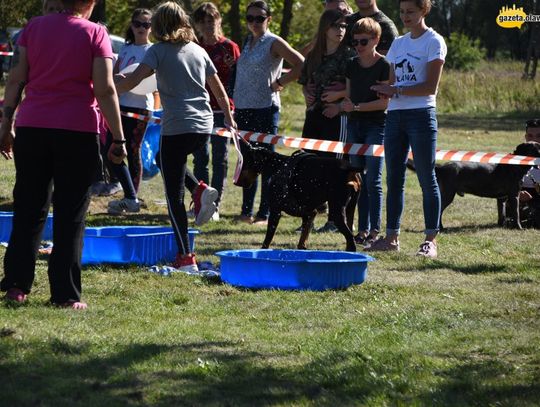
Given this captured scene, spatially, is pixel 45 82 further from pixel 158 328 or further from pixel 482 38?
pixel 482 38

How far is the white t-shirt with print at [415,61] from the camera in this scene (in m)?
8.67

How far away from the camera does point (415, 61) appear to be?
8.77 meters

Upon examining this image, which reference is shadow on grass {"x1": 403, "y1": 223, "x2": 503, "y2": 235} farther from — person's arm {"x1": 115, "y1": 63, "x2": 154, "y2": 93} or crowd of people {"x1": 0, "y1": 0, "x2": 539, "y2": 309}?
person's arm {"x1": 115, "y1": 63, "x2": 154, "y2": 93}

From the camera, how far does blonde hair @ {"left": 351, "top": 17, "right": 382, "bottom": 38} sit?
30.3ft

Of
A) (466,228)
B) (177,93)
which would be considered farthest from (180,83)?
(466,228)

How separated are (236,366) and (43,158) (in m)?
1.86

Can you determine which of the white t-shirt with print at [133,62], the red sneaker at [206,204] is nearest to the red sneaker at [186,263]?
the red sneaker at [206,204]

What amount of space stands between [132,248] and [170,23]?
168 cm

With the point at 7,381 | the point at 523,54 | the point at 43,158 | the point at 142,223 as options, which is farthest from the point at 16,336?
the point at 523,54

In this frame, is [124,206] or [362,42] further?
[124,206]

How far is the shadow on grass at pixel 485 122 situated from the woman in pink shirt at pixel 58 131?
2131 cm

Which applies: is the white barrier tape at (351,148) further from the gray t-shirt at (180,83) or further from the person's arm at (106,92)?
the person's arm at (106,92)

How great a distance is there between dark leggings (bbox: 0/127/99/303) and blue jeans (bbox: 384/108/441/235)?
10.7 ft

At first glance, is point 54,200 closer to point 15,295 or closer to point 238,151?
point 15,295
